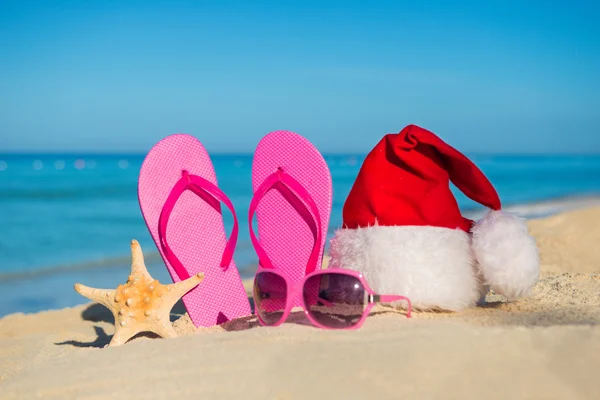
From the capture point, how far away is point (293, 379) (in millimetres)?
1627

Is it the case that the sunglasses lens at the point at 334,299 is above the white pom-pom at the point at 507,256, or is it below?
below

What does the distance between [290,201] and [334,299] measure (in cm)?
81

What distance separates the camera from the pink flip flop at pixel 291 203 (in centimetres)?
276

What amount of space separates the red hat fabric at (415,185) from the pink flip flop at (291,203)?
0.39 m

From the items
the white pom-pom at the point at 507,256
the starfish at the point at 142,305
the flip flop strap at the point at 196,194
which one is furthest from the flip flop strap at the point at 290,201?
the white pom-pom at the point at 507,256

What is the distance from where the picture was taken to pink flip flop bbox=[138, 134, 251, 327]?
279 cm

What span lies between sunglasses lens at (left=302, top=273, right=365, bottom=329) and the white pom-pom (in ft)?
1.52

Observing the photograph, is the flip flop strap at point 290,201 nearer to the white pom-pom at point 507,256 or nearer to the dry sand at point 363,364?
the dry sand at point 363,364

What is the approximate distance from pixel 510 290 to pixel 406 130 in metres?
0.71

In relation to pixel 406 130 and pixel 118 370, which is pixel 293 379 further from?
pixel 406 130

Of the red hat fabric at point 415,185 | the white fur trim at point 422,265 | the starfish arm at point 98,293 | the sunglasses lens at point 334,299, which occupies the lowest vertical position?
the starfish arm at point 98,293

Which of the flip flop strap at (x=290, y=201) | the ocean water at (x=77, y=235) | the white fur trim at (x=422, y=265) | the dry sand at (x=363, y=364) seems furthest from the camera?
the ocean water at (x=77, y=235)

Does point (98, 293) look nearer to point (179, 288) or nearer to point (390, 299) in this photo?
point (179, 288)

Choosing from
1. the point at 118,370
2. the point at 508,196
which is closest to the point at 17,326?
the point at 118,370
